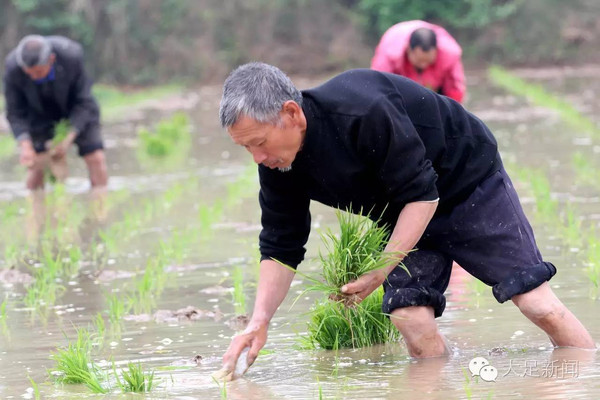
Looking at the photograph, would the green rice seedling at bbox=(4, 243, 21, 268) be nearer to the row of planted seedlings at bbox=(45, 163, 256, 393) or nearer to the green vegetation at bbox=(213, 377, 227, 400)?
the row of planted seedlings at bbox=(45, 163, 256, 393)

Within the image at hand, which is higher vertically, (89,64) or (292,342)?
(89,64)

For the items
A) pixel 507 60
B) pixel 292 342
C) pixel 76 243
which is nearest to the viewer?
pixel 292 342

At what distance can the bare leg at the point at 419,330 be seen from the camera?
3.75 meters

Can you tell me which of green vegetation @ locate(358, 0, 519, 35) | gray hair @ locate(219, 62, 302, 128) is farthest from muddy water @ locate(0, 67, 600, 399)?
green vegetation @ locate(358, 0, 519, 35)

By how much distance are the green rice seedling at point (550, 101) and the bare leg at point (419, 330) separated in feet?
25.8

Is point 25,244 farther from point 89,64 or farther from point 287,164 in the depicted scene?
point 89,64

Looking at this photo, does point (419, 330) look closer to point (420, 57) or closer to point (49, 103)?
point (420, 57)

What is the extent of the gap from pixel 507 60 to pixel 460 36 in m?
1.43

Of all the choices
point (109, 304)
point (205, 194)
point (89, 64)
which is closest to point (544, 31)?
point (89, 64)

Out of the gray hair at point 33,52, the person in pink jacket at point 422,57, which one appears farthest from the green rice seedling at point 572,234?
the gray hair at point 33,52

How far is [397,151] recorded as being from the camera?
3.35 meters

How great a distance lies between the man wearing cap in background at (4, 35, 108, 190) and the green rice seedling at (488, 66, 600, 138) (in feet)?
16.6

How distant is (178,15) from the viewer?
1147 inches

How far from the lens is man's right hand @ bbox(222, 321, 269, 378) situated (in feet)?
11.8
